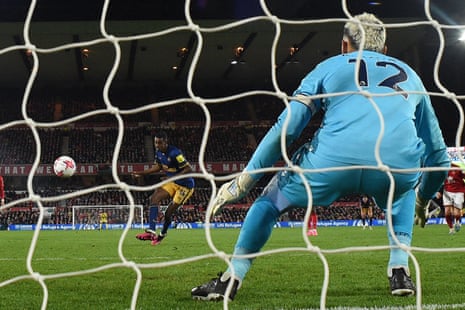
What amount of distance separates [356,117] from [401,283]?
3.80 ft

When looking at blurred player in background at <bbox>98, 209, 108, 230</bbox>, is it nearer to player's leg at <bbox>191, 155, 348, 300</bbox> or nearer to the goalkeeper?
player's leg at <bbox>191, 155, 348, 300</bbox>

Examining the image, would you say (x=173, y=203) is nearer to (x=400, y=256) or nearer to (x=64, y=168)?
(x=64, y=168)

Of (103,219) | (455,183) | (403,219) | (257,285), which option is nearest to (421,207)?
(403,219)

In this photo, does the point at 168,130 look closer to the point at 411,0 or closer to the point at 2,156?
the point at 2,156

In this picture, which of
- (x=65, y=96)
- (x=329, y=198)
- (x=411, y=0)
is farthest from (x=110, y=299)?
(x=65, y=96)

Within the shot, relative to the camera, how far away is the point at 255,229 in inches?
151

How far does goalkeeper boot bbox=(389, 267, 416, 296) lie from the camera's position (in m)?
4.12

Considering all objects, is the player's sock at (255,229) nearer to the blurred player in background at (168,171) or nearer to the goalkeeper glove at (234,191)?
the goalkeeper glove at (234,191)

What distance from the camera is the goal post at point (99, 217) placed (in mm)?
26797

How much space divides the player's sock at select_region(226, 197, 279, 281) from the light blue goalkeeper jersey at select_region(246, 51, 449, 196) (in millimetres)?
314

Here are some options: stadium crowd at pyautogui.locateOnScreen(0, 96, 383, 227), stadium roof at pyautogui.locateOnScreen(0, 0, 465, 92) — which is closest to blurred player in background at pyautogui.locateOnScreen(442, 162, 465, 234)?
stadium roof at pyautogui.locateOnScreen(0, 0, 465, 92)

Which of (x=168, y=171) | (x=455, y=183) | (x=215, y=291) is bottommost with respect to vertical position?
(x=455, y=183)

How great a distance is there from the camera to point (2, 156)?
1266 inches

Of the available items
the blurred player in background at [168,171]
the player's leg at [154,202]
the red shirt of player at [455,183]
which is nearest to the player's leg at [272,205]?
the blurred player in background at [168,171]
